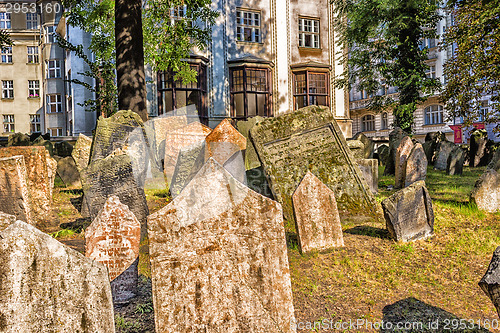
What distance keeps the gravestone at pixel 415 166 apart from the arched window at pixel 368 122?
34.0 metres

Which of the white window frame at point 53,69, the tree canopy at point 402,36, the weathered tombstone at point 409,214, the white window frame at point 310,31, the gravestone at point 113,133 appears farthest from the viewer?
the white window frame at point 53,69

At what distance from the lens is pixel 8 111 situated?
34875 millimetres

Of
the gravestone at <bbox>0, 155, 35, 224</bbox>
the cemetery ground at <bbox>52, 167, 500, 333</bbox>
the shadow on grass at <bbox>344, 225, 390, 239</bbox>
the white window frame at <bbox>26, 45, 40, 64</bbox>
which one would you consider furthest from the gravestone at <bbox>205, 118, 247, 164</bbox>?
the white window frame at <bbox>26, 45, 40, 64</bbox>

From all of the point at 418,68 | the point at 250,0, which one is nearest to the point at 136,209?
the point at 418,68

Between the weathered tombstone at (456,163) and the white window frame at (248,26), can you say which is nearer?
the weathered tombstone at (456,163)

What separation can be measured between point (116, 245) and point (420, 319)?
2.86m

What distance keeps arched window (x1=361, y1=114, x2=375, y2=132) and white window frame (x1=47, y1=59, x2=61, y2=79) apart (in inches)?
1220

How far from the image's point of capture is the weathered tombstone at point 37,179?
19.8 feet

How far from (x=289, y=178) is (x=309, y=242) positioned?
A: 1562 mm

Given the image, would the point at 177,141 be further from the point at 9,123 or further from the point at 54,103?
the point at 9,123

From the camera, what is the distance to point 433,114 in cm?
3481

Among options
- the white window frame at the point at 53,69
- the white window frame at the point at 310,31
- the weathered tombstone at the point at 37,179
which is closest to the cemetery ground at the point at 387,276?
the weathered tombstone at the point at 37,179

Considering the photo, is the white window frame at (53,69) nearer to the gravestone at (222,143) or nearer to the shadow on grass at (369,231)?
the gravestone at (222,143)

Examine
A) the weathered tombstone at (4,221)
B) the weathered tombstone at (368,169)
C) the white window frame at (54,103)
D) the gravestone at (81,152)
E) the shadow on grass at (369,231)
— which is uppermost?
the white window frame at (54,103)
